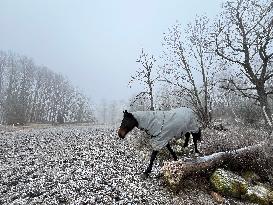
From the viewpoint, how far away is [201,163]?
34.7ft

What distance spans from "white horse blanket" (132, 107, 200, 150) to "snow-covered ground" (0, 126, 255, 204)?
1149 millimetres

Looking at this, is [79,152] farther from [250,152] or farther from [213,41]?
[213,41]

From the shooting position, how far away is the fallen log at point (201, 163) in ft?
32.4

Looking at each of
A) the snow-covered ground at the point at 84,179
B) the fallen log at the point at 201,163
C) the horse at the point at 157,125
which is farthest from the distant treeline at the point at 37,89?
the fallen log at the point at 201,163

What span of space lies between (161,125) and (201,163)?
182cm

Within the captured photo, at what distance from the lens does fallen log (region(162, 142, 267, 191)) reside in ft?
32.4

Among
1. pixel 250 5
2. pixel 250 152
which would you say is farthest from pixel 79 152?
pixel 250 5

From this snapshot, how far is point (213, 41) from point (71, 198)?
1594 centimetres

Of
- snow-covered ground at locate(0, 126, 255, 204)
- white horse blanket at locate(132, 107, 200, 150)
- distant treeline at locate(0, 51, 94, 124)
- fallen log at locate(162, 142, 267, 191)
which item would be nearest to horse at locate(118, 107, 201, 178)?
white horse blanket at locate(132, 107, 200, 150)

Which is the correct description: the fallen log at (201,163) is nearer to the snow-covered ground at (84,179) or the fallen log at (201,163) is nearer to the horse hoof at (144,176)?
the snow-covered ground at (84,179)

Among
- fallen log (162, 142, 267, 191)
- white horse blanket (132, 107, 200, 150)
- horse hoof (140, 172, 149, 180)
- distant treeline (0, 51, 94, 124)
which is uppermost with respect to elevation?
distant treeline (0, 51, 94, 124)

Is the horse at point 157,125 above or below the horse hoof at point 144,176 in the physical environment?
above

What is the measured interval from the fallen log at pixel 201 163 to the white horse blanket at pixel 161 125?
824mm

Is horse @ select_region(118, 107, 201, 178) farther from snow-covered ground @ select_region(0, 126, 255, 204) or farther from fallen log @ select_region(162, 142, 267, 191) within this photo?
snow-covered ground @ select_region(0, 126, 255, 204)
